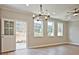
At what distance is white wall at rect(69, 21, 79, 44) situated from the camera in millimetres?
2799

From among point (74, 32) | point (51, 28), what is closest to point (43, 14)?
point (51, 28)

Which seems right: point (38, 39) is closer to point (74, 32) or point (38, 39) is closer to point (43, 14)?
point (43, 14)

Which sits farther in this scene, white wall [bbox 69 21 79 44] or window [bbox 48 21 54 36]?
window [bbox 48 21 54 36]

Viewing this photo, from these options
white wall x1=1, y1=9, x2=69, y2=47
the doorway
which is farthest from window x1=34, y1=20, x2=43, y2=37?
the doorway

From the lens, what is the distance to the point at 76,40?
2771 millimetres

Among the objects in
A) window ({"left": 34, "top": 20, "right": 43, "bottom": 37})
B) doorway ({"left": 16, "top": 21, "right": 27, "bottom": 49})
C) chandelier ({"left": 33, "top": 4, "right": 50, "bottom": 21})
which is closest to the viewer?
chandelier ({"left": 33, "top": 4, "right": 50, "bottom": 21})

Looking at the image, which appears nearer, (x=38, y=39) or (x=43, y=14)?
(x=43, y=14)

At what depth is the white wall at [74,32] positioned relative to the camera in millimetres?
2799

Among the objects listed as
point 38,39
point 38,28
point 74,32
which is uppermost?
point 38,28

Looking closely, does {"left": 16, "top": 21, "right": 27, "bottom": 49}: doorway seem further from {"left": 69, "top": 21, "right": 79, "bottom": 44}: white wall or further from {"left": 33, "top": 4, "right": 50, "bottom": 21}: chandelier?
{"left": 69, "top": 21, "right": 79, "bottom": 44}: white wall

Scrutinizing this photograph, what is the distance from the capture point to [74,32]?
2.93 m

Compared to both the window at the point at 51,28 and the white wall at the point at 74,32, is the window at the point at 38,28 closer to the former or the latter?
the window at the point at 51,28

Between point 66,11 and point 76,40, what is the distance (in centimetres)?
68
